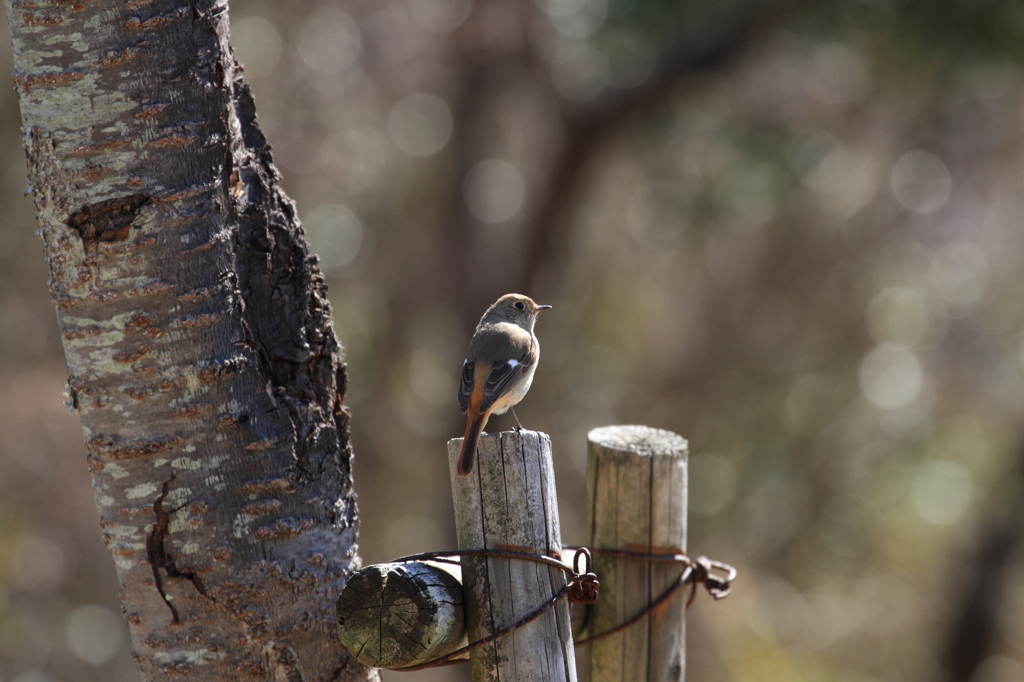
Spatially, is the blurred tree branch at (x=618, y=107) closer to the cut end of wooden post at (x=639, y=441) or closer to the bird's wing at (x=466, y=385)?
the bird's wing at (x=466, y=385)

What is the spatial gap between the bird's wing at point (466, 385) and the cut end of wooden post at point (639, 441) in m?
0.65

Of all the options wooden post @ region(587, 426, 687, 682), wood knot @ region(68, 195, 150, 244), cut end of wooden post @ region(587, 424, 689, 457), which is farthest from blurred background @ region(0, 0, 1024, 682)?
wood knot @ region(68, 195, 150, 244)

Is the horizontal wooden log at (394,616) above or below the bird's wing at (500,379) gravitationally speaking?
below

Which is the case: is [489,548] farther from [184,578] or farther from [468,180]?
[468,180]

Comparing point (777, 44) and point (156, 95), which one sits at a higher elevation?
point (777, 44)

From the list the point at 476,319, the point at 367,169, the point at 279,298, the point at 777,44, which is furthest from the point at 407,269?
the point at 279,298

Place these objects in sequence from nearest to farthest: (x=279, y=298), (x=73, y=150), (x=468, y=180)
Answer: (x=73, y=150), (x=279, y=298), (x=468, y=180)

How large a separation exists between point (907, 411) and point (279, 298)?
11.4 metres

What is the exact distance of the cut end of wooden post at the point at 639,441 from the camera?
285cm

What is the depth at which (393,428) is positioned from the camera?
40.7 ft

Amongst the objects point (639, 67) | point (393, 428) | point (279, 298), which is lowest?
point (393, 428)

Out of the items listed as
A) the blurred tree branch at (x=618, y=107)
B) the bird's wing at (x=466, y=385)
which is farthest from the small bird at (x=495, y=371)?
the blurred tree branch at (x=618, y=107)

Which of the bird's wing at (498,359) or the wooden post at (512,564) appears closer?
the wooden post at (512,564)

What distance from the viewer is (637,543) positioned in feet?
9.37
